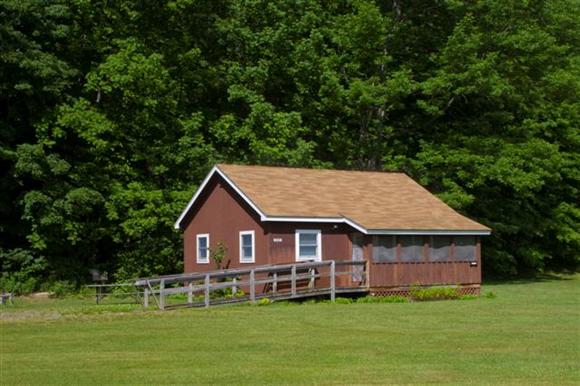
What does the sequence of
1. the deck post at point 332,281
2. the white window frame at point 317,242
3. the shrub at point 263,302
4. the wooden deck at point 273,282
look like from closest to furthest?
1. the wooden deck at point 273,282
2. the shrub at point 263,302
3. the deck post at point 332,281
4. the white window frame at point 317,242

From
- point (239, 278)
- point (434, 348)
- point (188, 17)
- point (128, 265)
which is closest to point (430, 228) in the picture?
point (239, 278)

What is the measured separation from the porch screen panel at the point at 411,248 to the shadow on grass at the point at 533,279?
14304 millimetres

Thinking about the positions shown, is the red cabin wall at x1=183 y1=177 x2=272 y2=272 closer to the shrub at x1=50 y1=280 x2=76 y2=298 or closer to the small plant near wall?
the small plant near wall

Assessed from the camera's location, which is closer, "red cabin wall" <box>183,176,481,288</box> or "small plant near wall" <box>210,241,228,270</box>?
"red cabin wall" <box>183,176,481,288</box>

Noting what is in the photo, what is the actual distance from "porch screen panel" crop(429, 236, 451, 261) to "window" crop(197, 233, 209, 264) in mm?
8696

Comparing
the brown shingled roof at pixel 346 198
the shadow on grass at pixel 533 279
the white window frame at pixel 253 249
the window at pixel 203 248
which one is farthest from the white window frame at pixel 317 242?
the shadow on grass at pixel 533 279

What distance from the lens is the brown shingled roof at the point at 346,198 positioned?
1419 inches

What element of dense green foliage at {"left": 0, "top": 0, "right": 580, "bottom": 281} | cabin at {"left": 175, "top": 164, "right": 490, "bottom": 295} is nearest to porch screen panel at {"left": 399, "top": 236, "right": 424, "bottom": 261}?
cabin at {"left": 175, "top": 164, "right": 490, "bottom": 295}

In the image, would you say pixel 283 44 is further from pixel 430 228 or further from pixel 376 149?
pixel 430 228

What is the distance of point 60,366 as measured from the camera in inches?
665

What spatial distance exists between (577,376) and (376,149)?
36.3 metres

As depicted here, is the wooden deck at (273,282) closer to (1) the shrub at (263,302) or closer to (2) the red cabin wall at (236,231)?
(1) the shrub at (263,302)

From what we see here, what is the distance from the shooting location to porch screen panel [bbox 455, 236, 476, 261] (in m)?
37.8

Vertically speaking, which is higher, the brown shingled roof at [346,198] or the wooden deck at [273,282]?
the brown shingled roof at [346,198]
